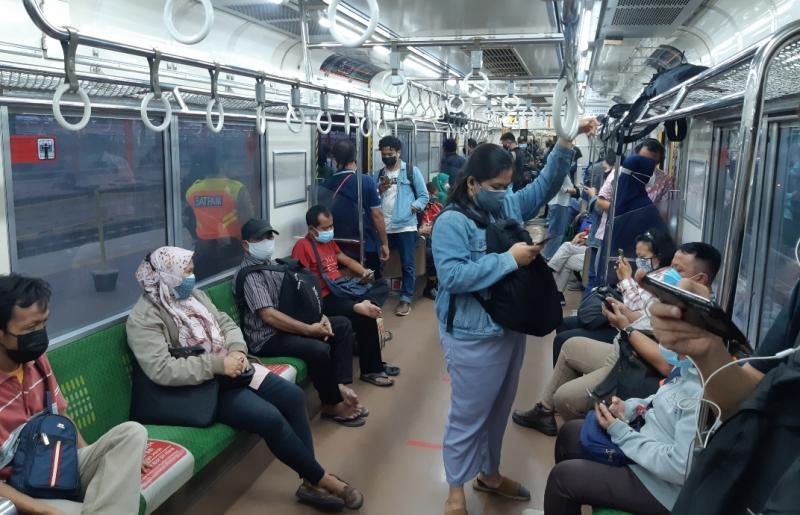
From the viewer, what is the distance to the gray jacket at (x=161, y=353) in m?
2.86

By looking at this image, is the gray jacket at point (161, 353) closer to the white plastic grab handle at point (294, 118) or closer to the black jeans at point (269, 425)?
the black jeans at point (269, 425)

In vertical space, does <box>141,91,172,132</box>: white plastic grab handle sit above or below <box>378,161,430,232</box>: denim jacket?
above

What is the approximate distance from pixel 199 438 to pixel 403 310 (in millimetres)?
3780

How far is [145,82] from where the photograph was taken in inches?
110

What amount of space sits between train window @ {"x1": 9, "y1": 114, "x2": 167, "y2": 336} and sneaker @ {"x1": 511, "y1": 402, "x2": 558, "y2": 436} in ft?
8.24

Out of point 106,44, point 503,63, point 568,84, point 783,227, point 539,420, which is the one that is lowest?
point 539,420

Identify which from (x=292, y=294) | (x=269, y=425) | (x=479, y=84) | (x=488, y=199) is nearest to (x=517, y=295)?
(x=488, y=199)

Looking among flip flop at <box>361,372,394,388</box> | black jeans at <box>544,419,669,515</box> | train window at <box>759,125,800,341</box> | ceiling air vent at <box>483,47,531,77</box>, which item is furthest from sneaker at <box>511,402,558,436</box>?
ceiling air vent at <box>483,47,531,77</box>

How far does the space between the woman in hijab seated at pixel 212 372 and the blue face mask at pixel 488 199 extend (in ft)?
4.56

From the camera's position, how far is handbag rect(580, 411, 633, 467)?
2281 millimetres

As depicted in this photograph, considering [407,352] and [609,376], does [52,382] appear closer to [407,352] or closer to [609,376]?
[609,376]

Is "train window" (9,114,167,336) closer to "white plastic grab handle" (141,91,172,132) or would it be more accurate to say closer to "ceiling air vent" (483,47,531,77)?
"white plastic grab handle" (141,91,172,132)

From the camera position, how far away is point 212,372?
2.91m

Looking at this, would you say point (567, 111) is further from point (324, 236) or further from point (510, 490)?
point (324, 236)
